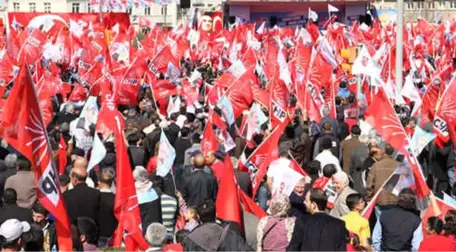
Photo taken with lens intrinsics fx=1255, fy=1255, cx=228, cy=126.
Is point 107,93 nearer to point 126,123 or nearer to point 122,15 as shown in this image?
point 126,123

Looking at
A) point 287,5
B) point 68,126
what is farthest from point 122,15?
point 68,126

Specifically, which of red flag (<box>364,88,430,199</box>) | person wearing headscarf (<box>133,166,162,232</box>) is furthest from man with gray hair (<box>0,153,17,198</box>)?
red flag (<box>364,88,430,199</box>)

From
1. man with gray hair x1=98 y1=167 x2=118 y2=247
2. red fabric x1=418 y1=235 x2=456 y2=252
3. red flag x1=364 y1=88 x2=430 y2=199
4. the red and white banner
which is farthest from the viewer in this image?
the red and white banner

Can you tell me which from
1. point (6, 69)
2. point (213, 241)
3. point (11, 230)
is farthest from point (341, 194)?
point (6, 69)

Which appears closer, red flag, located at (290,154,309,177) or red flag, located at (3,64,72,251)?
red flag, located at (3,64,72,251)

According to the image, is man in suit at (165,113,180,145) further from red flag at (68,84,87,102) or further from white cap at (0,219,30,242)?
white cap at (0,219,30,242)

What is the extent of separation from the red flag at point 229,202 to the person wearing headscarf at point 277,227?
1.40ft

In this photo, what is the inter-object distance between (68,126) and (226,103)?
2.37 m

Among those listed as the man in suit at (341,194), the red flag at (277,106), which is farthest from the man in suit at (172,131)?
the man in suit at (341,194)

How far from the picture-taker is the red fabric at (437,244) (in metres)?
9.02

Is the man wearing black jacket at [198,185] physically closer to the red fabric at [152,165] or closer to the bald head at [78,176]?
the bald head at [78,176]

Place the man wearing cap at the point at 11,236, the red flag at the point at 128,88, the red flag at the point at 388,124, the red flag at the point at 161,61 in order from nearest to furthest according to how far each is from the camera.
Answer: the man wearing cap at the point at 11,236 < the red flag at the point at 388,124 < the red flag at the point at 128,88 < the red flag at the point at 161,61

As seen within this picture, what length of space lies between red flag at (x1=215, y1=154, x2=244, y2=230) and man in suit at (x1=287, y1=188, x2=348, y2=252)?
3.32 feet

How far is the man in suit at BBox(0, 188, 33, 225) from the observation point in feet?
33.8
